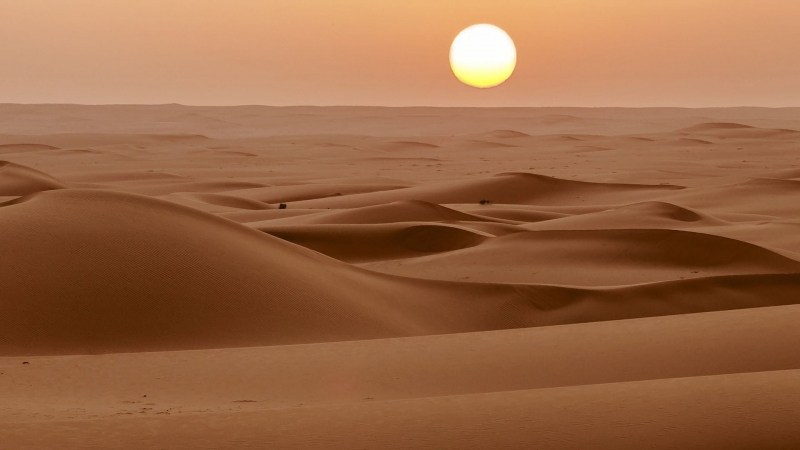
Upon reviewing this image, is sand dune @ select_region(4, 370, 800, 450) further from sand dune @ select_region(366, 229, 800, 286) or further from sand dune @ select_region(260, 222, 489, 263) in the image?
sand dune @ select_region(260, 222, 489, 263)

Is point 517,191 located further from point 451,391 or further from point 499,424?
point 499,424

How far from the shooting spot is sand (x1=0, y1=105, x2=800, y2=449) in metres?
2.34

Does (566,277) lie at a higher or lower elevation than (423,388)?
higher

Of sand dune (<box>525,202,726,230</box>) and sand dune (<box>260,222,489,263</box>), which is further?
sand dune (<box>525,202,726,230</box>)

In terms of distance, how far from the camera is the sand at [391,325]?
2.34 meters

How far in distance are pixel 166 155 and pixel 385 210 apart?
13476mm

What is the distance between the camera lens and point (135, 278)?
4398 millimetres

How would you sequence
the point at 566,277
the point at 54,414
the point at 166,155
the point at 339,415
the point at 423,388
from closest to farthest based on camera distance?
the point at 339,415 → the point at 54,414 → the point at 423,388 → the point at 566,277 → the point at 166,155

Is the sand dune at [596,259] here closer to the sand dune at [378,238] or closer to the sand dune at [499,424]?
the sand dune at [378,238]

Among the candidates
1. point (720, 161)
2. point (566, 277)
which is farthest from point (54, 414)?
point (720, 161)

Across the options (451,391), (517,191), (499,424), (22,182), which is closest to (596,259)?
(451,391)

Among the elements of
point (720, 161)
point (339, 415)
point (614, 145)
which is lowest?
point (339, 415)

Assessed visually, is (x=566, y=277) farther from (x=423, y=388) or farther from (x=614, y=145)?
(x=614, y=145)

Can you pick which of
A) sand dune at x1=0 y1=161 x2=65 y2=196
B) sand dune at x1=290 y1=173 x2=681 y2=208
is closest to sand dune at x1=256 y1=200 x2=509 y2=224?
sand dune at x1=290 y1=173 x2=681 y2=208
